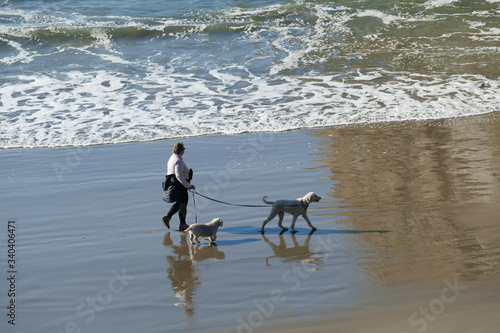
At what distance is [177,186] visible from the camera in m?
8.16

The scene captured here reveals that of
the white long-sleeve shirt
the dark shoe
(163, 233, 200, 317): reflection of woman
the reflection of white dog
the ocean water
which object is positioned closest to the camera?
(163, 233, 200, 317): reflection of woman

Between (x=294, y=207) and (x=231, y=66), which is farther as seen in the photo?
(x=231, y=66)

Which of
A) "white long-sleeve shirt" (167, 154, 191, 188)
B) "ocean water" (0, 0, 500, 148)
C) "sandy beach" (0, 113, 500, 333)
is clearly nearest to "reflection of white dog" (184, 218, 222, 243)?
"sandy beach" (0, 113, 500, 333)

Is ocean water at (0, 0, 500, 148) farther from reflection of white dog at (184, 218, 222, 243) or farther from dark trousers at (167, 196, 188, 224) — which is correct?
reflection of white dog at (184, 218, 222, 243)

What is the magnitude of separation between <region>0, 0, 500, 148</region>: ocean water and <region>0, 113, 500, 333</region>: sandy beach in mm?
2374

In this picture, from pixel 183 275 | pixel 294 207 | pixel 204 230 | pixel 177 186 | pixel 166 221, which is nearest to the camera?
pixel 183 275

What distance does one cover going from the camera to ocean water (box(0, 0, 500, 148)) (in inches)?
554

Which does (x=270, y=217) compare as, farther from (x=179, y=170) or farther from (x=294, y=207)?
(x=179, y=170)

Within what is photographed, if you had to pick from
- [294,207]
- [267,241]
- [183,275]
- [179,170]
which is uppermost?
[179,170]

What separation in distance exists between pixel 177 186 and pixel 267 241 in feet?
5.30

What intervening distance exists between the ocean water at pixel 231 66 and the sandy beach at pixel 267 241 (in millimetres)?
2374

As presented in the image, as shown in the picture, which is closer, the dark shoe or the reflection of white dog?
the reflection of white dog

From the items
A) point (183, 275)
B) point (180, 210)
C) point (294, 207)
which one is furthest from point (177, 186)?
point (183, 275)

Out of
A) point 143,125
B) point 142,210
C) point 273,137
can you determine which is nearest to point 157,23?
point 143,125
